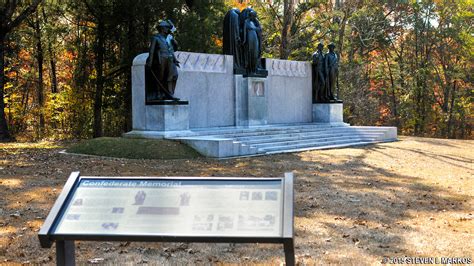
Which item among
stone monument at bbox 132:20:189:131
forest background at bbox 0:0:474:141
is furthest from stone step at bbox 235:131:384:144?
forest background at bbox 0:0:474:141

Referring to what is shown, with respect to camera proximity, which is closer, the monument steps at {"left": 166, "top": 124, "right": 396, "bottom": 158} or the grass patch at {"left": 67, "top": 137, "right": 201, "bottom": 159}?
the grass patch at {"left": 67, "top": 137, "right": 201, "bottom": 159}

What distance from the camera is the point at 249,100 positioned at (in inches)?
665

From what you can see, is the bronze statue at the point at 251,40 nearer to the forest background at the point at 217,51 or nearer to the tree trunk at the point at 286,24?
the forest background at the point at 217,51

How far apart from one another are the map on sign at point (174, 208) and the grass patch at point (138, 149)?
8.43 metres

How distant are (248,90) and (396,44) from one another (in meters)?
20.8

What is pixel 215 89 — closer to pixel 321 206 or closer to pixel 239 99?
pixel 239 99

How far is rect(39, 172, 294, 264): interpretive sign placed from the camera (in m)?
3.11

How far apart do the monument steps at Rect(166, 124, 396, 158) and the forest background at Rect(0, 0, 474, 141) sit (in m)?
6.44

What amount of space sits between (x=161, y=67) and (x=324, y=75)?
845 centimetres

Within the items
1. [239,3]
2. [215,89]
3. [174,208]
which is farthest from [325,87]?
[174,208]

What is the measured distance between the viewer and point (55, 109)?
87.7ft

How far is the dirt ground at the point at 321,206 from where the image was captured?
4.83 meters

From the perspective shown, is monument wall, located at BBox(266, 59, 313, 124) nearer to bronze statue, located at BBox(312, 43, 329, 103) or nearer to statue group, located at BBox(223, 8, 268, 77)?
bronze statue, located at BBox(312, 43, 329, 103)

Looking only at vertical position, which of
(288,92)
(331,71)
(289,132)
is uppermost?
(331,71)
